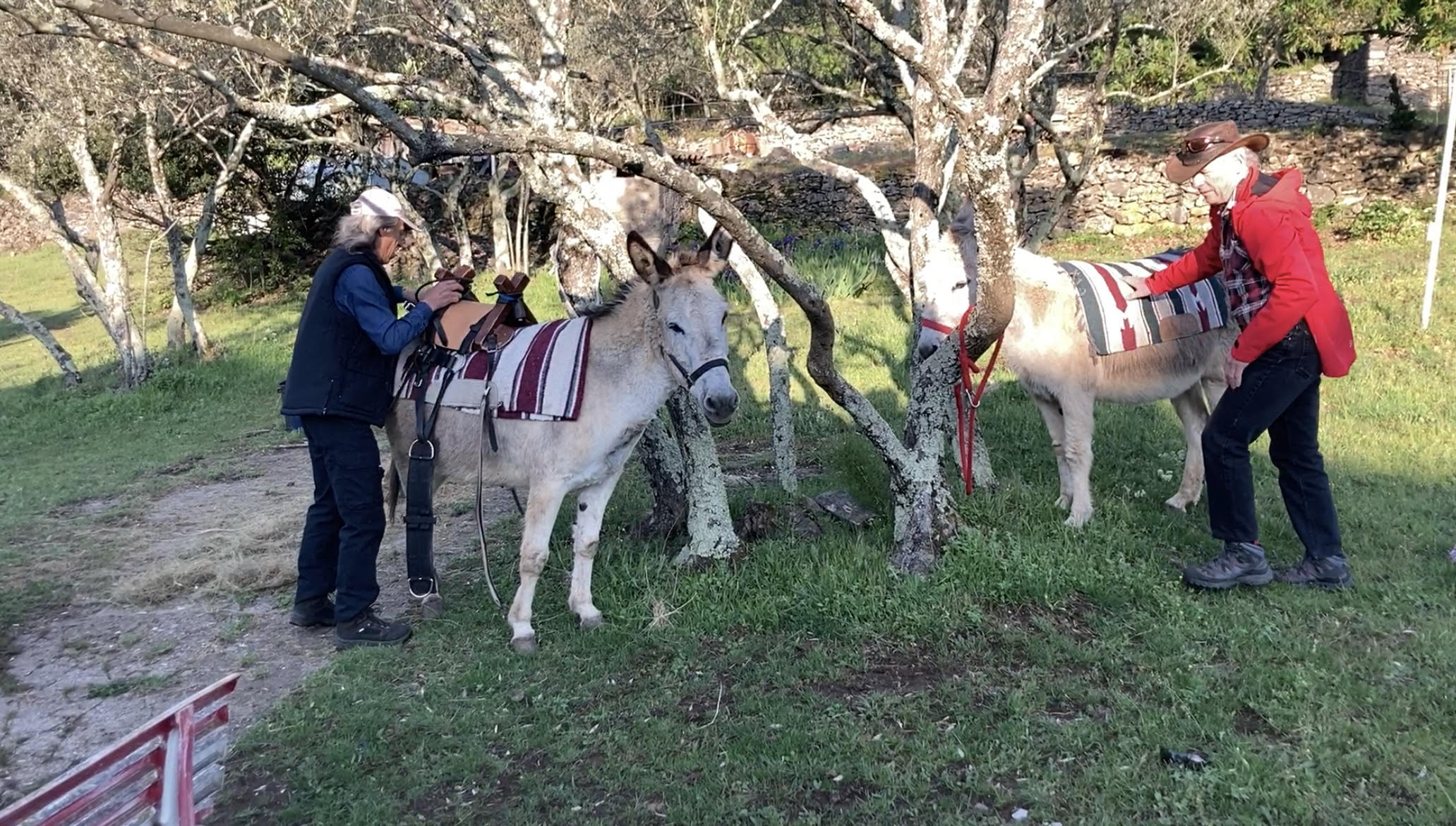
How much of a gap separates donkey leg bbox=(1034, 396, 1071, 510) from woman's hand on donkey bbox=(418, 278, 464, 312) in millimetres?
3781

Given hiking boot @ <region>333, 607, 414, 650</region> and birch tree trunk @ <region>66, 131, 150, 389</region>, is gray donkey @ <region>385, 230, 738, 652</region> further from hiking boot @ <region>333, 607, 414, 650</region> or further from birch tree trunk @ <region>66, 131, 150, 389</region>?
birch tree trunk @ <region>66, 131, 150, 389</region>

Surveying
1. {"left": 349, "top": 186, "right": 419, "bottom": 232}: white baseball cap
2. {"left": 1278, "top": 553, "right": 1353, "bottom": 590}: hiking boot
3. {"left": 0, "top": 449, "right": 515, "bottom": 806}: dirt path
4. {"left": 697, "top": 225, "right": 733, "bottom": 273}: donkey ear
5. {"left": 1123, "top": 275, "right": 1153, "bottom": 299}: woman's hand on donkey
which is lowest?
{"left": 1278, "top": 553, "right": 1353, "bottom": 590}: hiking boot

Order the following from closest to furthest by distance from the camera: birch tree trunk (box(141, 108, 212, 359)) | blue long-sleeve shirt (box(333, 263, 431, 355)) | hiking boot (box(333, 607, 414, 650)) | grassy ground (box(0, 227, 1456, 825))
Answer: grassy ground (box(0, 227, 1456, 825)) < blue long-sleeve shirt (box(333, 263, 431, 355)) < hiking boot (box(333, 607, 414, 650)) < birch tree trunk (box(141, 108, 212, 359))

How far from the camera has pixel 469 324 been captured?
16.9ft

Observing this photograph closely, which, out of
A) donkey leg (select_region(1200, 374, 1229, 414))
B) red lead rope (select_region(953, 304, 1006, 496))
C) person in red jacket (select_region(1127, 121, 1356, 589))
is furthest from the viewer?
donkey leg (select_region(1200, 374, 1229, 414))

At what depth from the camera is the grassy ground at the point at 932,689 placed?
11.7 ft

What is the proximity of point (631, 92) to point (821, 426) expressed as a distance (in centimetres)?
755

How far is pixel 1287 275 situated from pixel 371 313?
428cm

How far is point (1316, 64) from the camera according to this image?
2541cm

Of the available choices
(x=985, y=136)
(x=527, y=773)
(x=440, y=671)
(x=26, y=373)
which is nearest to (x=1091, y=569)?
(x=985, y=136)

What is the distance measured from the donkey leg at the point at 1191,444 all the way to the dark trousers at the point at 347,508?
4.87 m

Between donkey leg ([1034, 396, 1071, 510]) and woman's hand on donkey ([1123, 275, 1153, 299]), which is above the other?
woman's hand on donkey ([1123, 275, 1153, 299])

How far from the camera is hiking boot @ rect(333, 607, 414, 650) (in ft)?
16.5

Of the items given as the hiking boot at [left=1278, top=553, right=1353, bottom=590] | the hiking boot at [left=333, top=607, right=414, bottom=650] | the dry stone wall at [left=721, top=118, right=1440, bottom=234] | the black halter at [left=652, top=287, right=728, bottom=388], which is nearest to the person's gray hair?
the black halter at [left=652, top=287, right=728, bottom=388]
